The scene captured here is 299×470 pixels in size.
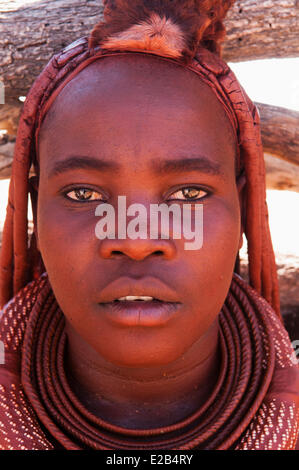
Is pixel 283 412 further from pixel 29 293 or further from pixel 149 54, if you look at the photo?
pixel 149 54

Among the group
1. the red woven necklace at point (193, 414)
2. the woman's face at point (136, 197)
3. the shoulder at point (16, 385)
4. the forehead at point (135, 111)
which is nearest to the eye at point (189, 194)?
Answer: the woman's face at point (136, 197)

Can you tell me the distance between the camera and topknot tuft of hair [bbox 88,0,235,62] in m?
1.51

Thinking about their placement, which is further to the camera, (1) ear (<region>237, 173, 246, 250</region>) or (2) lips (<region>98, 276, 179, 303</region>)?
(1) ear (<region>237, 173, 246, 250</region>)

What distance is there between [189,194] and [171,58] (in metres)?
0.41

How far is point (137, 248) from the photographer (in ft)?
4.50

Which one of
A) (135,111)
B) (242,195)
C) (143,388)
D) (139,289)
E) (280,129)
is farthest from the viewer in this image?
(280,129)

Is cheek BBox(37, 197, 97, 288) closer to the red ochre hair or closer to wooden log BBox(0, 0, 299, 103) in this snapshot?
the red ochre hair

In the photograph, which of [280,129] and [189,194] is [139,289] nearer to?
[189,194]

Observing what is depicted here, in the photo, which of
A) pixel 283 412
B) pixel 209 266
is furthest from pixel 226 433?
pixel 209 266

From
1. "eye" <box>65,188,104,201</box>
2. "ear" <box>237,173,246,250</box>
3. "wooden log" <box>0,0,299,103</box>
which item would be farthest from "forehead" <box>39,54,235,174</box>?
"wooden log" <box>0,0,299,103</box>

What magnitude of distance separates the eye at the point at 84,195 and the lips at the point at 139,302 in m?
0.27

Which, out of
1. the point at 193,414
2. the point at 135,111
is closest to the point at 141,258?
the point at 135,111

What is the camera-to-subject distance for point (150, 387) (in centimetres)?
161

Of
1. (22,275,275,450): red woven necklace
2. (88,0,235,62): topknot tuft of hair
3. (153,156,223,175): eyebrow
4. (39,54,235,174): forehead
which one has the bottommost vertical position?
(22,275,275,450): red woven necklace
